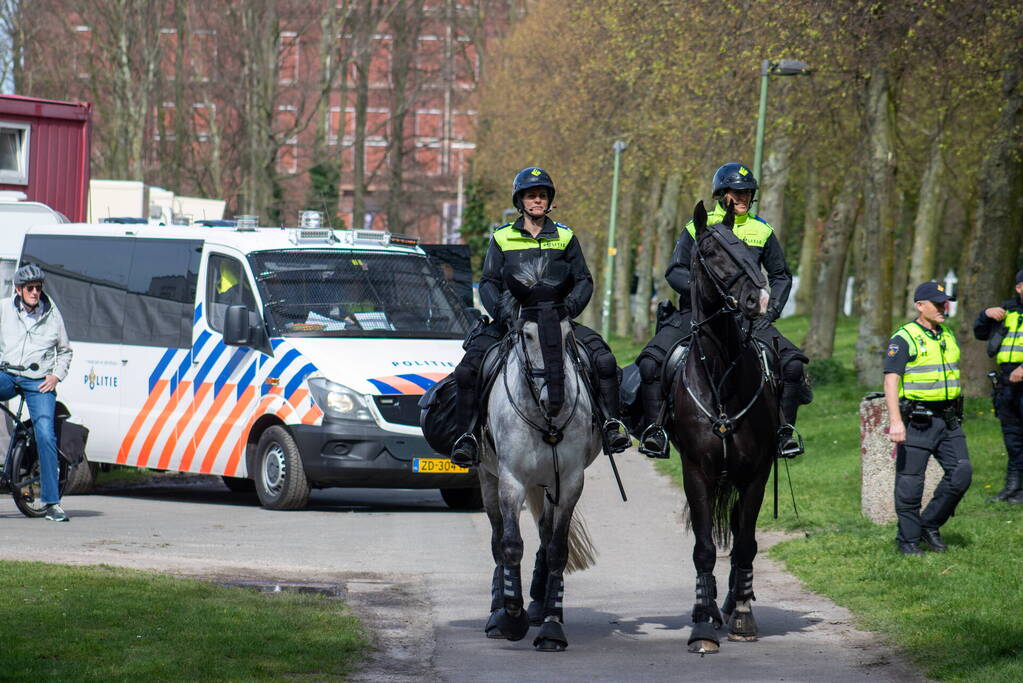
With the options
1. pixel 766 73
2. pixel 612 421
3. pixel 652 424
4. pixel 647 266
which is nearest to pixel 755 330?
pixel 652 424

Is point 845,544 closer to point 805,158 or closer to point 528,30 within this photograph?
point 805,158

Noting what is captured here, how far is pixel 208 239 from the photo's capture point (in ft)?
55.1

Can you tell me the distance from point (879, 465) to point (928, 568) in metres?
2.57

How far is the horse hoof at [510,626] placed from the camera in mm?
9172

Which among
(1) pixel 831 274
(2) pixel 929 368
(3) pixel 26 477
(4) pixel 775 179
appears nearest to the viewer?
(2) pixel 929 368

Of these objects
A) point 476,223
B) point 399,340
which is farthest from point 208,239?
point 476,223

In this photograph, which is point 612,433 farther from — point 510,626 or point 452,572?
point 452,572

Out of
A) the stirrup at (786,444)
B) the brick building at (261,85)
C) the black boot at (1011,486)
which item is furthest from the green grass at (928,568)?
the brick building at (261,85)

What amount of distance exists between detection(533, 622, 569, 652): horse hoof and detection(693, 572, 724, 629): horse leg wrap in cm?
71

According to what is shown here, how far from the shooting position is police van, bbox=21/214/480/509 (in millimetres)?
15398

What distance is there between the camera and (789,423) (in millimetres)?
9727

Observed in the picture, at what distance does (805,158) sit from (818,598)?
28643mm

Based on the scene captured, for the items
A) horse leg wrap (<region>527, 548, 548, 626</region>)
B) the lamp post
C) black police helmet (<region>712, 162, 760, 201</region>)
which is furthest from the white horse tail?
the lamp post

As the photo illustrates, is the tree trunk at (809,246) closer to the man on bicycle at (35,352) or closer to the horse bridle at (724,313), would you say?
the man on bicycle at (35,352)
